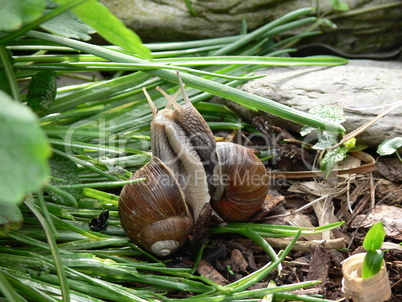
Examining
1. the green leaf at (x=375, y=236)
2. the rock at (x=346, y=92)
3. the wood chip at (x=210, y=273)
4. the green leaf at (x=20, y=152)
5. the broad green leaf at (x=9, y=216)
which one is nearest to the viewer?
the green leaf at (x=20, y=152)

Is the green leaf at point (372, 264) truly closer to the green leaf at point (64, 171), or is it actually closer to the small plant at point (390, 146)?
the small plant at point (390, 146)

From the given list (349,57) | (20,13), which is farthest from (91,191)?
(349,57)

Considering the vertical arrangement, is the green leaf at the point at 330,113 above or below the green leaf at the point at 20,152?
below

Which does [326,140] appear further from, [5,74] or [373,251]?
[5,74]

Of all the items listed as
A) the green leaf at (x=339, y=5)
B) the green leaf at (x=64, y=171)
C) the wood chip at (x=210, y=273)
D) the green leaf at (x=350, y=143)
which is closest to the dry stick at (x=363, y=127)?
the green leaf at (x=350, y=143)

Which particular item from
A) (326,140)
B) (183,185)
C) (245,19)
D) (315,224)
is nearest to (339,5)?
(245,19)

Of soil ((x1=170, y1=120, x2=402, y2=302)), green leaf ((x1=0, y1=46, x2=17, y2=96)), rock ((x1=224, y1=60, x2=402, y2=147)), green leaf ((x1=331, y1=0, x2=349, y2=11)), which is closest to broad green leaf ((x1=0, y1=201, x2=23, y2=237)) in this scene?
green leaf ((x1=0, y1=46, x2=17, y2=96))

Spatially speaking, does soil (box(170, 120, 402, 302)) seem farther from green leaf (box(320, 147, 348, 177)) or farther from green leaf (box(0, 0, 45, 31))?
green leaf (box(0, 0, 45, 31))
